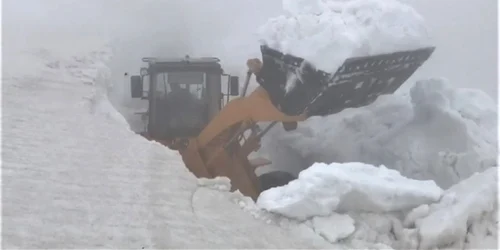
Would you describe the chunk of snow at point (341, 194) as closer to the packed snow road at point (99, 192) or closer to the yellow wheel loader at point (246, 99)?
the packed snow road at point (99, 192)

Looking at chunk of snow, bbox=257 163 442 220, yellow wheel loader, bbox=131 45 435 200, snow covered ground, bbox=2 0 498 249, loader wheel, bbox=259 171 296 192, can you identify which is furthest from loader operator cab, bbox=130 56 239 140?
chunk of snow, bbox=257 163 442 220

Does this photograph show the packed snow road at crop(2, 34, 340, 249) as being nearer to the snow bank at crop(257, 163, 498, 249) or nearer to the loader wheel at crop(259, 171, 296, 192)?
the snow bank at crop(257, 163, 498, 249)

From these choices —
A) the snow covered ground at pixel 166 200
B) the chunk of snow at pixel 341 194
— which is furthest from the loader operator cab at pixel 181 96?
the chunk of snow at pixel 341 194

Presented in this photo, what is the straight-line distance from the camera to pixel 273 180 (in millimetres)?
3943

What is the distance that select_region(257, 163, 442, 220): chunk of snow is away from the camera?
2.08 metres

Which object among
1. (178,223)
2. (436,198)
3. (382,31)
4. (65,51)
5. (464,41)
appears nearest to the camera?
(178,223)

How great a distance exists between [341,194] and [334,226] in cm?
12

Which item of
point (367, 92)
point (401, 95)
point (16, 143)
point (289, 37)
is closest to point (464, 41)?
point (401, 95)

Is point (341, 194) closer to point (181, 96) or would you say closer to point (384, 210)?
point (384, 210)

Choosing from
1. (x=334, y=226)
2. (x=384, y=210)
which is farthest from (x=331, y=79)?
(x=334, y=226)

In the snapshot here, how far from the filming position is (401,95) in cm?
418

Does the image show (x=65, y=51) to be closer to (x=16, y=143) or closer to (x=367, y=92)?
(x=16, y=143)

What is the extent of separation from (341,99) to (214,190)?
1.25m

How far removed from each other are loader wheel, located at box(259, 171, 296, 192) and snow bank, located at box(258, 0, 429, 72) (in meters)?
1.05
